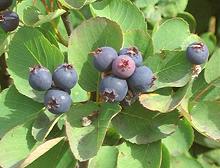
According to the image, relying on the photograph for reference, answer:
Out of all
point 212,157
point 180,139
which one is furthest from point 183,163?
point 212,157

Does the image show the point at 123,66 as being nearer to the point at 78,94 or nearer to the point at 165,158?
the point at 78,94

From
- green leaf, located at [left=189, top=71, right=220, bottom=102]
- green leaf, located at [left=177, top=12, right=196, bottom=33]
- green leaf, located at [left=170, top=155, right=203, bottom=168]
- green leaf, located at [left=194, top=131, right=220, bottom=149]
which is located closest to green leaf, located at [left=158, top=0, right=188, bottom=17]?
green leaf, located at [left=177, top=12, right=196, bottom=33]

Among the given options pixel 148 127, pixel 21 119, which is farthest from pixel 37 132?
pixel 148 127

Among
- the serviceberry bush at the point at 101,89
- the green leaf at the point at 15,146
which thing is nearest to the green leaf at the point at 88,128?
the serviceberry bush at the point at 101,89

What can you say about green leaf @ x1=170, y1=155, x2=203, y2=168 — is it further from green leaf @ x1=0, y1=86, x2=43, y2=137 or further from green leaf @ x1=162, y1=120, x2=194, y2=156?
green leaf @ x1=0, y1=86, x2=43, y2=137

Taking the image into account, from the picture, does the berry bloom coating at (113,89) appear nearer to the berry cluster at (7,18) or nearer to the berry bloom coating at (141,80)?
the berry bloom coating at (141,80)

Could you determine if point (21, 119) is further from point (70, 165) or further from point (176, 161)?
point (176, 161)
